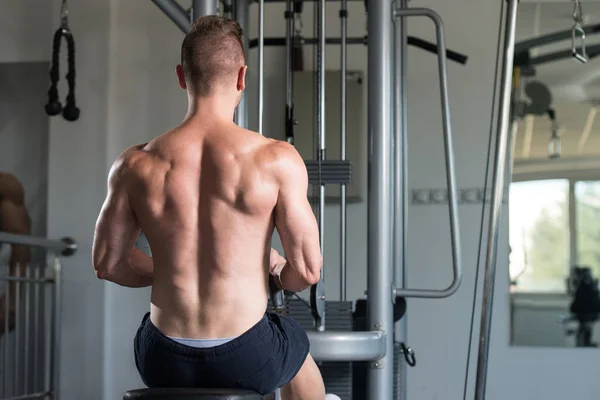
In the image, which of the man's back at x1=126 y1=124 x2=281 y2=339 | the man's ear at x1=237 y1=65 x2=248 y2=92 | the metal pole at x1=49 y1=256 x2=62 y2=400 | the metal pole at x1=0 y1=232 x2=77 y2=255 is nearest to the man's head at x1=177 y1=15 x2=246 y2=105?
the man's ear at x1=237 y1=65 x2=248 y2=92

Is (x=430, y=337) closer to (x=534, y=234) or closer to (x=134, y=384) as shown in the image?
(x=534, y=234)

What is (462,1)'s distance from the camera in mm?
4797

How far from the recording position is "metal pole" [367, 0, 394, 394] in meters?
2.85

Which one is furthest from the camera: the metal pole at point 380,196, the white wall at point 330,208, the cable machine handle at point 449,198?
the white wall at point 330,208

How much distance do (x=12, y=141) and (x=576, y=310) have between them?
3.56m

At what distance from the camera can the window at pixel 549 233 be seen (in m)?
4.73

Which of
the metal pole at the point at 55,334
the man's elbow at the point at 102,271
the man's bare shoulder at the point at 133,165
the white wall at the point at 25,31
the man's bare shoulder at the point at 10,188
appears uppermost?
the white wall at the point at 25,31

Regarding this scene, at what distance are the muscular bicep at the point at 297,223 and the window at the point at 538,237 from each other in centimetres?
301

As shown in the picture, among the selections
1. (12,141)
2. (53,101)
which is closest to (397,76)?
(53,101)

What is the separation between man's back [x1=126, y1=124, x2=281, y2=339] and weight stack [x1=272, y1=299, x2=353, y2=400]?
96 cm

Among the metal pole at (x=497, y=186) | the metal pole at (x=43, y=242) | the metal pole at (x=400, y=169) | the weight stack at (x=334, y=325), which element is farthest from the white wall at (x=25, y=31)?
the metal pole at (x=497, y=186)

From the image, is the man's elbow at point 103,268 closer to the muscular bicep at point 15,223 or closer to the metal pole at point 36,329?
the metal pole at point 36,329

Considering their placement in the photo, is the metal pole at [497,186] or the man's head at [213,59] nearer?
the man's head at [213,59]

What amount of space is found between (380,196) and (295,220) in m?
1.01
